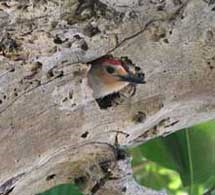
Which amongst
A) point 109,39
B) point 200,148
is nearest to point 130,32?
point 109,39

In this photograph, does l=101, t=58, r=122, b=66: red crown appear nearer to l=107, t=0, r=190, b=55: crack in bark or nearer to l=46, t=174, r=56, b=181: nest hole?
l=107, t=0, r=190, b=55: crack in bark

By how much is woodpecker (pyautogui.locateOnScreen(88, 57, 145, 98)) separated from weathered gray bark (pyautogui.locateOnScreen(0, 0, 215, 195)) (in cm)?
1

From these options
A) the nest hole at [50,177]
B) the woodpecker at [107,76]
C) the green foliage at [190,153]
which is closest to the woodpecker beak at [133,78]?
the woodpecker at [107,76]

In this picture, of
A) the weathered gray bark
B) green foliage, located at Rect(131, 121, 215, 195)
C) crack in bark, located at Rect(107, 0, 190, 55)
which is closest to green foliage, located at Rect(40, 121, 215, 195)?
green foliage, located at Rect(131, 121, 215, 195)

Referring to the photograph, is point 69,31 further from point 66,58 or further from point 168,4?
point 168,4

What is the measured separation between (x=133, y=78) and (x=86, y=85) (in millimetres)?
70

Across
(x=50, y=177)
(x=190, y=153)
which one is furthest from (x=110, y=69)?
(x=190, y=153)

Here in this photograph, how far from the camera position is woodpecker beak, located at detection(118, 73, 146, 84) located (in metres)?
1.04

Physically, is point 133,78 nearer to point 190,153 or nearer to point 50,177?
point 50,177

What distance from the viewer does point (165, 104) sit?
1.13 meters

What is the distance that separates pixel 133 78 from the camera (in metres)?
1.05

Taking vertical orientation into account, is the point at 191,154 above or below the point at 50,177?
above

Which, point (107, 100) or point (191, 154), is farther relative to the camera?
point (191, 154)

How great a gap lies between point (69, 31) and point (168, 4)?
6.6 inches
